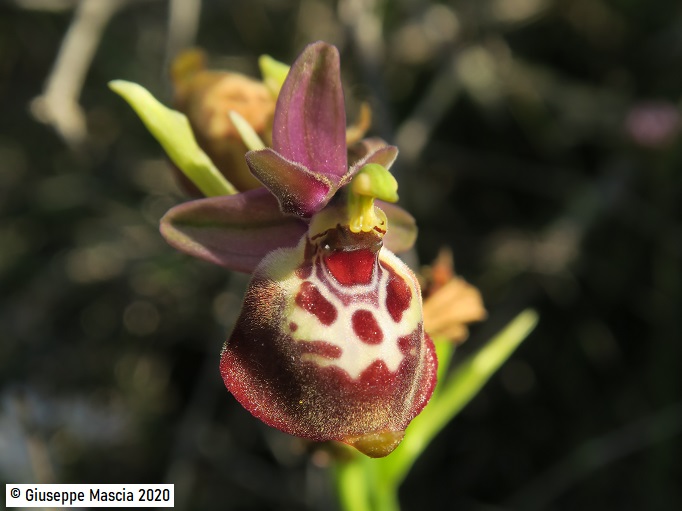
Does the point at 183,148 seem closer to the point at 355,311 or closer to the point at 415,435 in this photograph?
the point at 355,311

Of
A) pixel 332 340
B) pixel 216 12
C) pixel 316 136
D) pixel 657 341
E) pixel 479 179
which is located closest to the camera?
pixel 332 340

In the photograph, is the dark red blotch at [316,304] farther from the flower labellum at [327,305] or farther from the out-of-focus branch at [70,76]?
the out-of-focus branch at [70,76]

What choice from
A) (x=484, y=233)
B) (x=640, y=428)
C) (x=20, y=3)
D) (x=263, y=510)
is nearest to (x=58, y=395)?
(x=263, y=510)

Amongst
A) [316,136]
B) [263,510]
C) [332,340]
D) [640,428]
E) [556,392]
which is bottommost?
[263,510]

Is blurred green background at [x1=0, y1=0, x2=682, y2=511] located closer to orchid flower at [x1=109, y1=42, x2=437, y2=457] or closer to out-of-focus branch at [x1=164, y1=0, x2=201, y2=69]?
out-of-focus branch at [x1=164, y1=0, x2=201, y2=69]

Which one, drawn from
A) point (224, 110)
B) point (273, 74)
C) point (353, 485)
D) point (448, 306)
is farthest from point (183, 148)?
point (353, 485)

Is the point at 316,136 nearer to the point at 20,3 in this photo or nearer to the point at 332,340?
the point at 332,340
